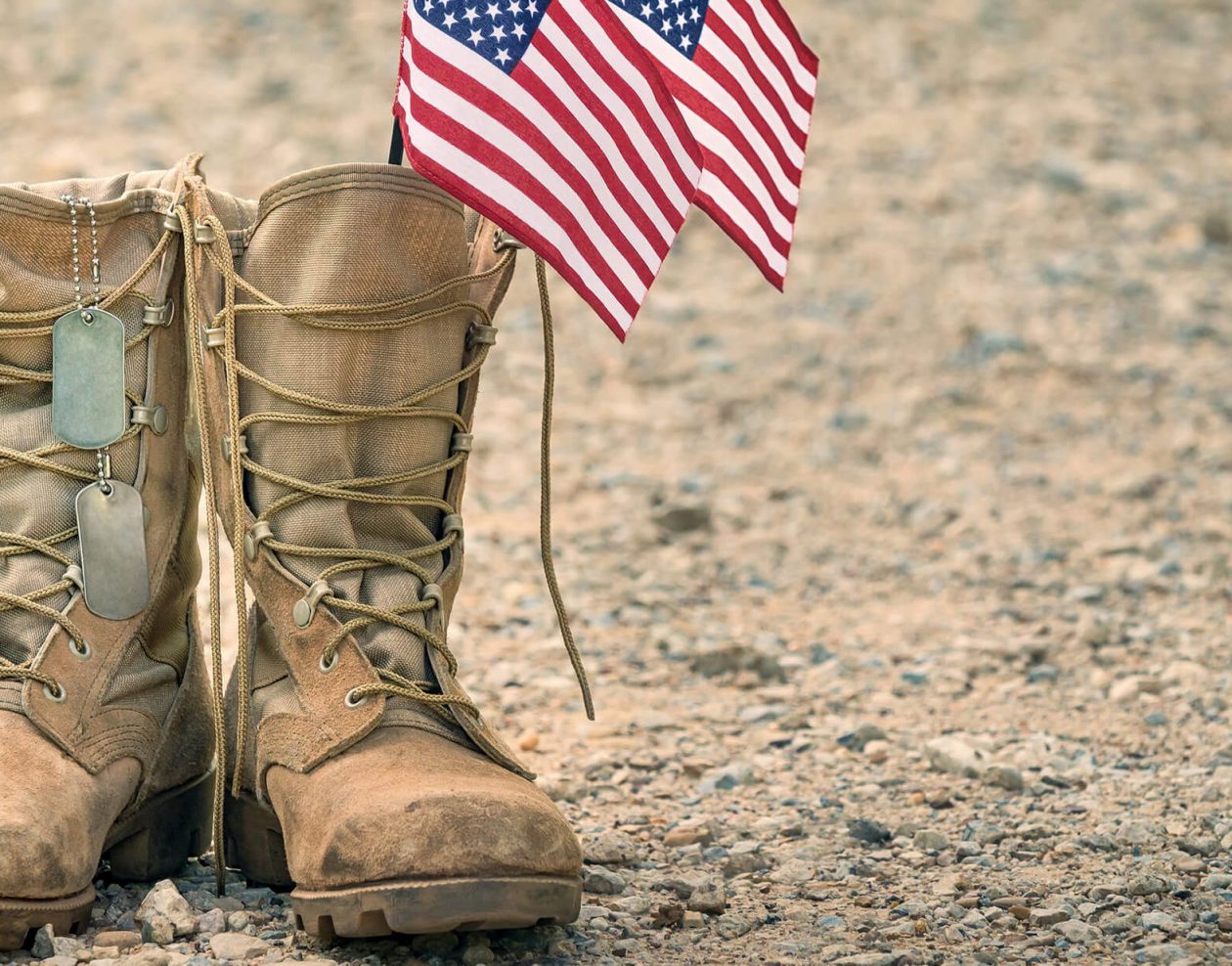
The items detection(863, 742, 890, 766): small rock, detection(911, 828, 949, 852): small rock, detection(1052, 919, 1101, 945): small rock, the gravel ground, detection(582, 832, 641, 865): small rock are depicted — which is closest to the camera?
detection(1052, 919, 1101, 945): small rock

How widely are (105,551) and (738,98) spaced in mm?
1355

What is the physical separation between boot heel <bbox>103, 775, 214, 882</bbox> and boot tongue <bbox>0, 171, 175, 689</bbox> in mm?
289

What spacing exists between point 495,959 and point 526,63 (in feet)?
4.23

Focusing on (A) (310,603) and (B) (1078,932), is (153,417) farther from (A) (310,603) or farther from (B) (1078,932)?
(B) (1078,932)

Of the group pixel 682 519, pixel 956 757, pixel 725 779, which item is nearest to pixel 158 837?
pixel 725 779

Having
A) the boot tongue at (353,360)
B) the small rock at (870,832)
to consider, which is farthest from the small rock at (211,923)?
the small rock at (870,832)

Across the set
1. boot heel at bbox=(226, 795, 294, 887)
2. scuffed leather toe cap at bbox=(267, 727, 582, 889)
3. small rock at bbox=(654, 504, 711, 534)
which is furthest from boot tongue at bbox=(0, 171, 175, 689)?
small rock at bbox=(654, 504, 711, 534)

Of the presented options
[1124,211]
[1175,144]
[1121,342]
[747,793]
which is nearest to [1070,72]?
[1175,144]

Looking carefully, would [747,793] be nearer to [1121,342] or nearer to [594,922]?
[594,922]

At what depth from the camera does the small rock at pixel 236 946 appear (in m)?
2.20

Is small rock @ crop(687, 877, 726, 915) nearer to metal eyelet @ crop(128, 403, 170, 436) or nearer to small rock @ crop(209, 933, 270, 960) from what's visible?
small rock @ crop(209, 933, 270, 960)

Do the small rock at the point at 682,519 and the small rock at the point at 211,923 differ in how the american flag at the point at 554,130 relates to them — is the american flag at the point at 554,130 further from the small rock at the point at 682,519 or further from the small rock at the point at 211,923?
the small rock at the point at 682,519

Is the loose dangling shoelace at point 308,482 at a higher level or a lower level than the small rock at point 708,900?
higher

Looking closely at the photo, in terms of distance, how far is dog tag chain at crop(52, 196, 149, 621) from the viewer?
245 centimetres
